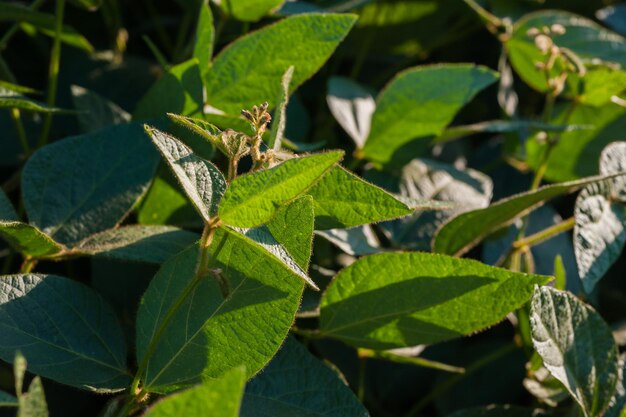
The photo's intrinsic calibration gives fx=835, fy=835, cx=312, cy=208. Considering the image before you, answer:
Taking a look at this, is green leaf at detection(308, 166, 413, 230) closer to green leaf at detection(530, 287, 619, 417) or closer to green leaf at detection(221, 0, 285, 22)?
green leaf at detection(530, 287, 619, 417)

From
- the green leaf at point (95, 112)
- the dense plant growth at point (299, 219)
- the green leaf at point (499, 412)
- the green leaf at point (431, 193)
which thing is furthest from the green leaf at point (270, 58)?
the green leaf at point (499, 412)

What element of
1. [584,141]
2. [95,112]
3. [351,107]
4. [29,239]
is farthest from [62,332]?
[584,141]

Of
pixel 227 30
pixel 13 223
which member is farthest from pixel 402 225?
pixel 13 223

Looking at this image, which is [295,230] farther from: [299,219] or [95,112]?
[95,112]

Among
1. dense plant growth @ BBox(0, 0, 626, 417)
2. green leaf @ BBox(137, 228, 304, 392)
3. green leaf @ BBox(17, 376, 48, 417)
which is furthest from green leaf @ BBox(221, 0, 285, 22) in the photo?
green leaf @ BBox(17, 376, 48, 417)

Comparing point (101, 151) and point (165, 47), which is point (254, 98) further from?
point (165, 47)
